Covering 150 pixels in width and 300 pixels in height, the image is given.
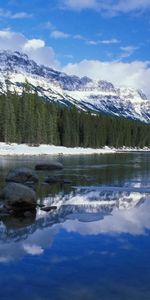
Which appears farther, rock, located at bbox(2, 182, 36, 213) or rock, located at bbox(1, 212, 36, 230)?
rock, located at bbox(2, 182, 36, 213)

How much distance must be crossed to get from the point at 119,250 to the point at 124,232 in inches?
100

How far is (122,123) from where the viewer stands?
19938 centimetres

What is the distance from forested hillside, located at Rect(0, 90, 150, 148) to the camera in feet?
378

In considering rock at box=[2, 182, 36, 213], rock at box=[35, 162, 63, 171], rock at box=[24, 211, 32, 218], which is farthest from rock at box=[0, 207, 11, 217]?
rock at box=[35, 162, 63, 171]

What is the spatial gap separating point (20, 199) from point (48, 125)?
110862 mm

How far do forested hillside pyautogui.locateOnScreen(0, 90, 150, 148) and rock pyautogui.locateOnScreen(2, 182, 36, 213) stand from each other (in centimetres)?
9011

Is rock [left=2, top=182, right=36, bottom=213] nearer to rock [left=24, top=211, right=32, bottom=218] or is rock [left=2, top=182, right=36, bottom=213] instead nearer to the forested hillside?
rock [left=24, top=211, right=32, bottom=218]

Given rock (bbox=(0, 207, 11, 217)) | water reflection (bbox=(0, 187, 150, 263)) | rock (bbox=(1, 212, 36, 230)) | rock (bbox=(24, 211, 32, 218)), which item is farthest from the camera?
rock (bbox=(0, 207, 11, 217))

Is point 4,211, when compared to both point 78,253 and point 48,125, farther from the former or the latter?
point 48,125

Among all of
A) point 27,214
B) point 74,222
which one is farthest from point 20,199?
point 74,222

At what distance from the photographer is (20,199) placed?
19875 millimetres

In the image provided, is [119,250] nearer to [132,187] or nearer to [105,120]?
[132,187]

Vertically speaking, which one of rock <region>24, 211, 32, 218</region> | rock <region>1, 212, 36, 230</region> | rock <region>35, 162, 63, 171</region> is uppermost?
rock <region>35, 162, 63, 171</region>

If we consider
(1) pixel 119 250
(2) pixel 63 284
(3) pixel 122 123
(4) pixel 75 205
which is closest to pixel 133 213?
(4) pixel 75 205
